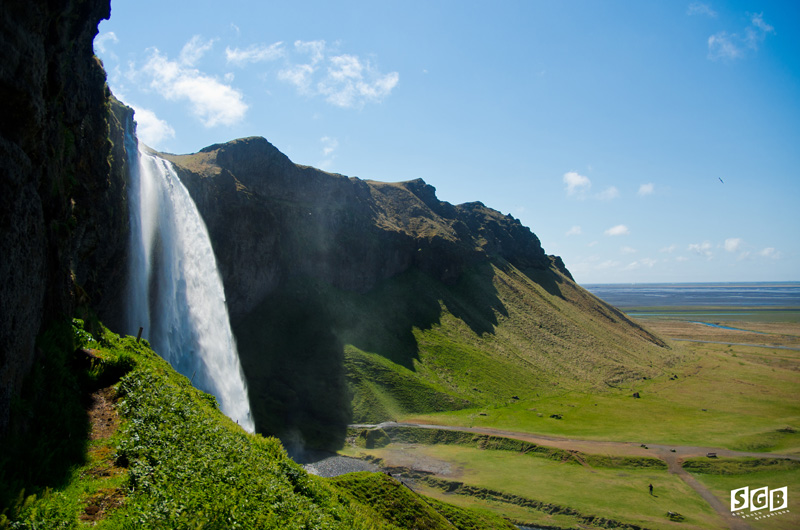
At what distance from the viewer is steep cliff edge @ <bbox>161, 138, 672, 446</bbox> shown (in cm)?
7325

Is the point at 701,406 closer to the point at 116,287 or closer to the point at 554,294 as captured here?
the point at 554,294

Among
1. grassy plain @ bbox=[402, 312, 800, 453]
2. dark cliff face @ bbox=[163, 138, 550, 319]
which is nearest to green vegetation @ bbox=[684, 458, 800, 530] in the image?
grassy plain @ bbox=[402, 312, 800, 453]

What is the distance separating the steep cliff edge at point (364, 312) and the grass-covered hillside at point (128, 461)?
49.1 meters

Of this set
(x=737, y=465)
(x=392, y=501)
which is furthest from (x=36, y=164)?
(x=737, y=465)

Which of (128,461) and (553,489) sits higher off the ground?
(128,461)

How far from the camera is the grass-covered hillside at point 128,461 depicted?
29.2ft

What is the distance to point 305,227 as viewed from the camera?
98812 millimetres

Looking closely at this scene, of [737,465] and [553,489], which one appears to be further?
[737,465]

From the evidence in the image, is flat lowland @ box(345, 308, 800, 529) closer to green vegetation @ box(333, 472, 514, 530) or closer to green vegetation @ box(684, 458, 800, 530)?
green vegetation @ box(684, 458, 800, 530)

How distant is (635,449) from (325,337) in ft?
172

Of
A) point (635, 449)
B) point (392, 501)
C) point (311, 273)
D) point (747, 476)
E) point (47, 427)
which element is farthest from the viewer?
point (311, 273)

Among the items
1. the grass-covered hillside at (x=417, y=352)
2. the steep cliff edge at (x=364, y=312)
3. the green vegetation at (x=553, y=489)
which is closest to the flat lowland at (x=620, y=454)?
the green vegetation at (x=553, y=489)

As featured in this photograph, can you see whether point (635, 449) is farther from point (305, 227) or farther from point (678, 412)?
point (305, 227)

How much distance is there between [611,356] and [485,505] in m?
79.6
